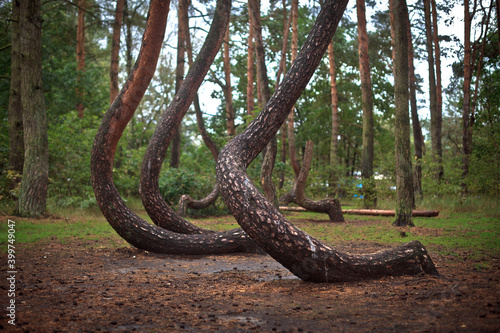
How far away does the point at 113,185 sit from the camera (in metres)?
7.24

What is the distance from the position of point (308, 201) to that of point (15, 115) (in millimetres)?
9968

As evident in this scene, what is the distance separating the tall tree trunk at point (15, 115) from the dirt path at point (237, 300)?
799cm

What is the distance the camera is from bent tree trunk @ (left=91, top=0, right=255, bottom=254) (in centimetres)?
707

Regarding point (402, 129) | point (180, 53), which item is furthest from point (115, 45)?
point (402, 129)

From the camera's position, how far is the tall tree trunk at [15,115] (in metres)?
13.1

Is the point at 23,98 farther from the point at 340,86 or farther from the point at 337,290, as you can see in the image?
the point at 340,86

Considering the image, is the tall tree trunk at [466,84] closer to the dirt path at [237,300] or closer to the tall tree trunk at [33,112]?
the dirt path at [237,300]

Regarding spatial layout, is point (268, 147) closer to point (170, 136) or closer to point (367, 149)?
point (170, 136)

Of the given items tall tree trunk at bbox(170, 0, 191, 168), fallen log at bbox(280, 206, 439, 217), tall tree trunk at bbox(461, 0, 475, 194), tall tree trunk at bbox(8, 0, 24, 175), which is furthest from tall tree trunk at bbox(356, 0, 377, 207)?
tall tree trunk at bbox(8, 0, 24, 175)

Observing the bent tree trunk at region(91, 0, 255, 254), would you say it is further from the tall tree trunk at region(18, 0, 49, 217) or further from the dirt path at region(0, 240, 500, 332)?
the tall tree trunk at region(18, 0, 49, 217)

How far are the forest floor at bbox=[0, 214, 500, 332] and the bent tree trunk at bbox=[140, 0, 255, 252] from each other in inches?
63.8

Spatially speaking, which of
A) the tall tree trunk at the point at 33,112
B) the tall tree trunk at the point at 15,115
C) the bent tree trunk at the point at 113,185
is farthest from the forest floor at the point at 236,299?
the tall tree trunk at the point at 15,115

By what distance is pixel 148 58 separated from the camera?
7.23m

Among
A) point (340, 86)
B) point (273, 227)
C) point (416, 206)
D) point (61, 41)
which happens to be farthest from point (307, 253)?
point (340, 86)
